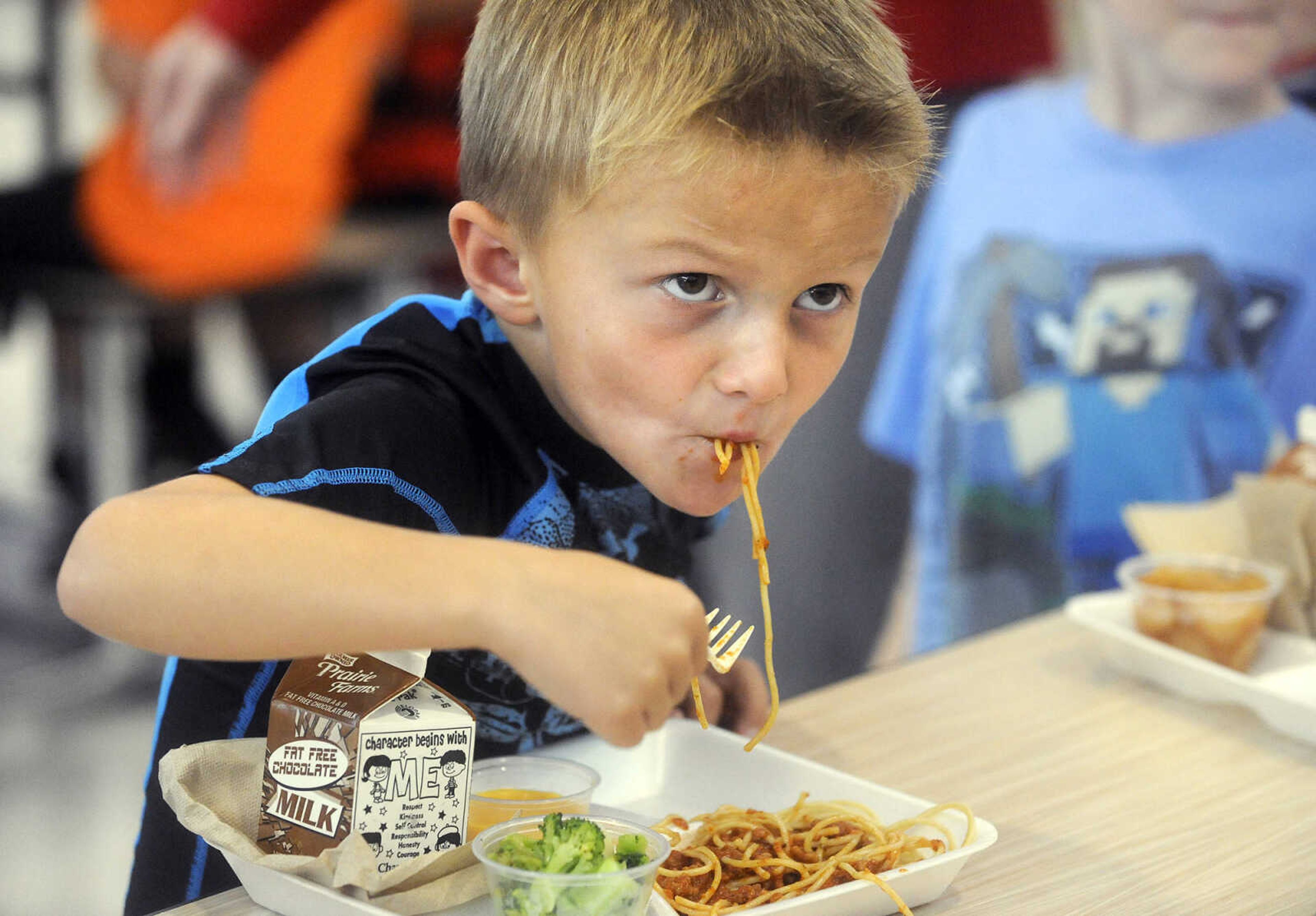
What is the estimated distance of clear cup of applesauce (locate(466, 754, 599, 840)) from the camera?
0.96 m

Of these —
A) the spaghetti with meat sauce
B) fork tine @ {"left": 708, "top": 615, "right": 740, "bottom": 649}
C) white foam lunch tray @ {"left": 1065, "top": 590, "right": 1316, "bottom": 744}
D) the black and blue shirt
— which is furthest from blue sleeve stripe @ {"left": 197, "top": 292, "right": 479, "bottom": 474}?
white foam lunch tray @ {"left": 1065, "top": 590, "right": 1316, "bottom": 744}

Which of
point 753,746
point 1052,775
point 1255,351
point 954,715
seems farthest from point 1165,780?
point 1255,351

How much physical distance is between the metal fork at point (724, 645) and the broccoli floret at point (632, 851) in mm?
124

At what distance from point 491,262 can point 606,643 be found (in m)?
0.44

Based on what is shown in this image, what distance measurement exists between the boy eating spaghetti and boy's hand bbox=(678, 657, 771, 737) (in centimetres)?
21

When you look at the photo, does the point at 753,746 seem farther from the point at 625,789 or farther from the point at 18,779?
the point at 18,779

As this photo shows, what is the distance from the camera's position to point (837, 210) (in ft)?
3.08

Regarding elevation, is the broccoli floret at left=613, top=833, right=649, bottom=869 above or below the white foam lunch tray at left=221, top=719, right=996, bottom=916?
above

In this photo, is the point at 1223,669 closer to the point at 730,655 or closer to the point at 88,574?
the point at 730,655

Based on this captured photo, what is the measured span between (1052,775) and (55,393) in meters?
2.40

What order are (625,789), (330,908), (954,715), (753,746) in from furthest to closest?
(954,715) → (625,789) → (753,746) → (330,908)

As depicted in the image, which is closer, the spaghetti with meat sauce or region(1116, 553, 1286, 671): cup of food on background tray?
the spaghetti with meat sauce

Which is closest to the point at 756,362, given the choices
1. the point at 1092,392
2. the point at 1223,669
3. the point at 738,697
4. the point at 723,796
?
the point at 723,796

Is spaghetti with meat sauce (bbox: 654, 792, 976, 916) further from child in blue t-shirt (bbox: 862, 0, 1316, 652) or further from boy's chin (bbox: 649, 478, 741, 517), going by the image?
child in blue t-shirt (bbox: 862, 0, 1316, 652)
